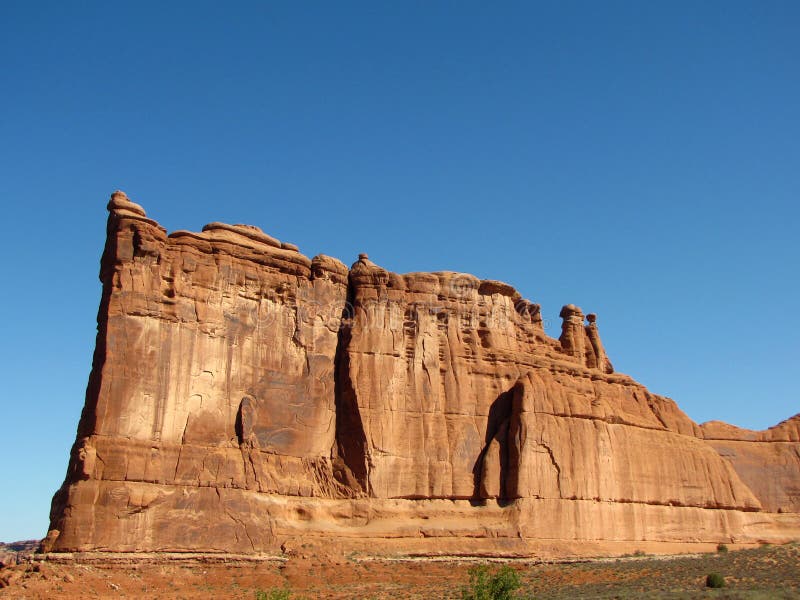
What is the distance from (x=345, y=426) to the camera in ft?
169

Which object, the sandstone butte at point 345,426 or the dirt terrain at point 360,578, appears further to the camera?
the sandstone butte at point 345,426

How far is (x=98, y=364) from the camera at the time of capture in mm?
43312

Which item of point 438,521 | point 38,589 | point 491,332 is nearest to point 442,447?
point 438,521

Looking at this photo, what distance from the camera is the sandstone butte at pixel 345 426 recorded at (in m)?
43.0

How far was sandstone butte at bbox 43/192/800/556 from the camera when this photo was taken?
141 feet

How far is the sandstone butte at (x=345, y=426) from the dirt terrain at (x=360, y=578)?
1.11 meters

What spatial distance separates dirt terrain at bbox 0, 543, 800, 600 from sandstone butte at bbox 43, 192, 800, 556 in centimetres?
111

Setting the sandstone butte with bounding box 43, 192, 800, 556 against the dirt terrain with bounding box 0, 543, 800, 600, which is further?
the sandstone butte with bounding box 43, 192, 800, 556

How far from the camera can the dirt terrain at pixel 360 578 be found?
1465 inches

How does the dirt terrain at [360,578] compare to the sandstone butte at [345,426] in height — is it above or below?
below

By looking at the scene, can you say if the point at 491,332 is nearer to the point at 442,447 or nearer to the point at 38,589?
the point at 442,447

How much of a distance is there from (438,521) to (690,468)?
20.4m

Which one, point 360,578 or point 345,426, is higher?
point 345,426

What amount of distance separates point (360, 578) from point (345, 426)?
9474 mm
